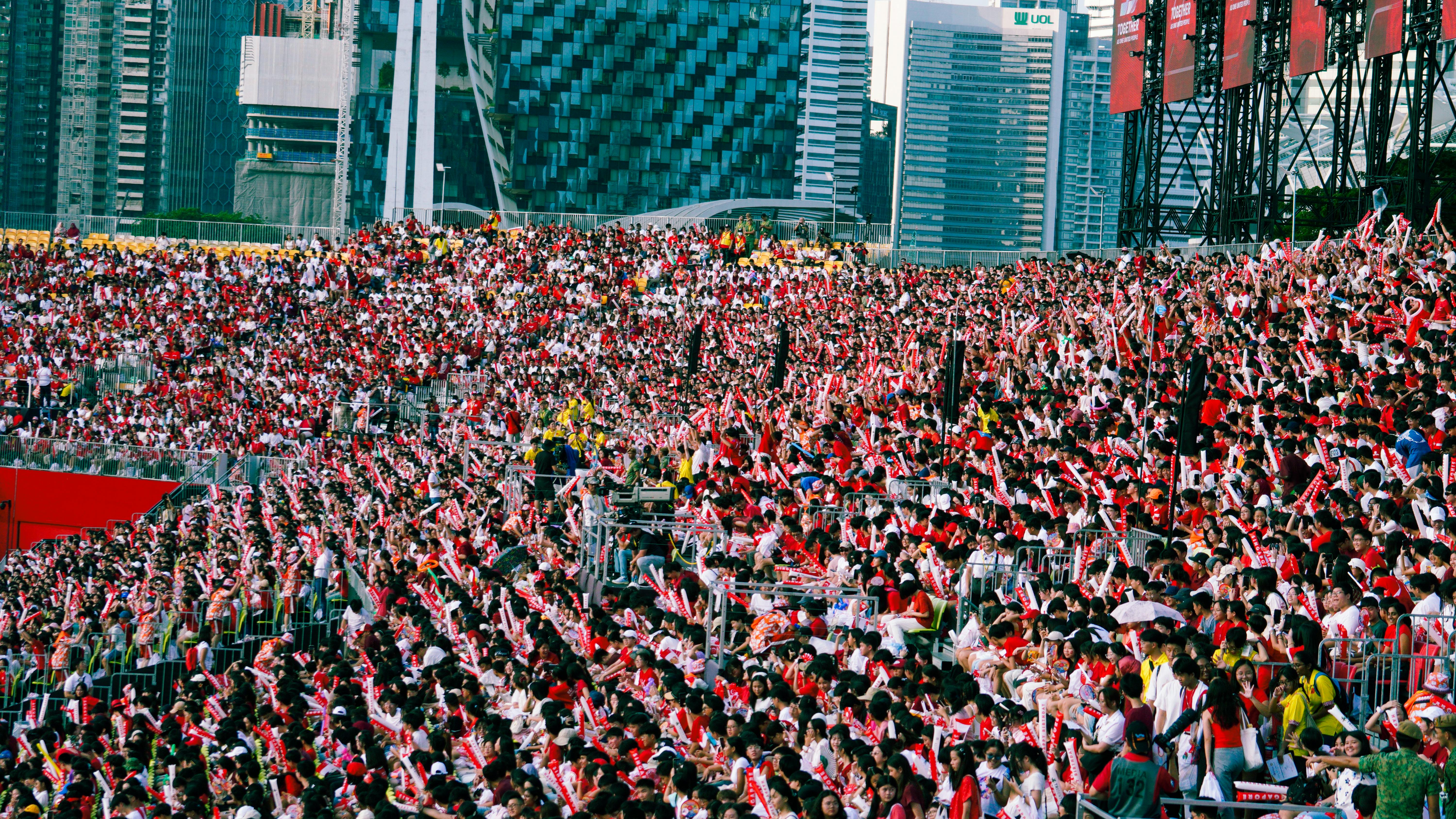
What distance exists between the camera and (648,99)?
118m

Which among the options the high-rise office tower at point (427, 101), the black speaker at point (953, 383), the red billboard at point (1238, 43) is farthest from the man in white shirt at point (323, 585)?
the high-rise office tower at point (427, 101)

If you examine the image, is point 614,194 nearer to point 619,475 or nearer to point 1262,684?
point 619,475

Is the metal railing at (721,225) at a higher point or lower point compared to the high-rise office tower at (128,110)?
lower

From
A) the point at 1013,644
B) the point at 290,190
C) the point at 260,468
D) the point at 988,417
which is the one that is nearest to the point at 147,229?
the point at 260,468

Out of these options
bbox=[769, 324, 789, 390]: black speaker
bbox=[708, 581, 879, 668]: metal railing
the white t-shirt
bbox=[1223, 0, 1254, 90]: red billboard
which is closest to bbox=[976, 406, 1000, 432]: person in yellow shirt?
bbox=[708, 581, 879, 668]: metal railing

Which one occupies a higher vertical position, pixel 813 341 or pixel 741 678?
pixel 813 341

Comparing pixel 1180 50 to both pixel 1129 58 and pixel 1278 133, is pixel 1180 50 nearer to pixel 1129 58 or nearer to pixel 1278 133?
pixel 1129 58

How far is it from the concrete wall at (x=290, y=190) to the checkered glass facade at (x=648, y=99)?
159 feet

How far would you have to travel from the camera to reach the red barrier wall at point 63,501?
33.3 meters

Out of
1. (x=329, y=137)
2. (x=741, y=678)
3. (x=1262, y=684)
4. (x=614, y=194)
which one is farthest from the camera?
(x=329, y=137)

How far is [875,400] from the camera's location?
2189 cm

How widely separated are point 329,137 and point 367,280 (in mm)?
121456

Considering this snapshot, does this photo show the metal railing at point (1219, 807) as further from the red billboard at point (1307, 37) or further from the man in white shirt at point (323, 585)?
the red billboard at point (1307, 37)

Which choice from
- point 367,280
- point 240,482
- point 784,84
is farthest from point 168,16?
point 240,482
